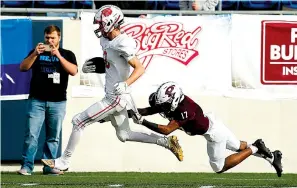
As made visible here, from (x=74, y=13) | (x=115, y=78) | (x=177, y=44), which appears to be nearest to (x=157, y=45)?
(x=177, y=44)

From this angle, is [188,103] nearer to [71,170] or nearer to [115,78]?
[115,78]

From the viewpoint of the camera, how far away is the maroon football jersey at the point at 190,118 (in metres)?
12.3

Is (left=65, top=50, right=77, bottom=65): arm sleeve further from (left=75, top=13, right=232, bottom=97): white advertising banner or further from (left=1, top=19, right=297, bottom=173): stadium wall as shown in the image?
(left=75, top=13, right=232, bottom=97): white advertising banner

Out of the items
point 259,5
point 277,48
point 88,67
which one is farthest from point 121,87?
point 259,5

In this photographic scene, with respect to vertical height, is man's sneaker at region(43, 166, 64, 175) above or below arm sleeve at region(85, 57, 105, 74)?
below

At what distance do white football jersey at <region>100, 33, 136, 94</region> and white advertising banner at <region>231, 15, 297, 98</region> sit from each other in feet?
10.3

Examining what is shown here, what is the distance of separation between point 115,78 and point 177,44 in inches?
113

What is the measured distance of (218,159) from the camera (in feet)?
41.7

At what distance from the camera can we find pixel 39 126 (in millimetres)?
14180

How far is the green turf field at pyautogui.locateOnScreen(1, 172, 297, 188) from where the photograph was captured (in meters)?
12.2

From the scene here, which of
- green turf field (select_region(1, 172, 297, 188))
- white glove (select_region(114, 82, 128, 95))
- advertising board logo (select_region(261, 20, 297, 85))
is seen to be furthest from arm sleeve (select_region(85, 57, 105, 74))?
advertising board logo (select_region(261, 20, 297, 85))

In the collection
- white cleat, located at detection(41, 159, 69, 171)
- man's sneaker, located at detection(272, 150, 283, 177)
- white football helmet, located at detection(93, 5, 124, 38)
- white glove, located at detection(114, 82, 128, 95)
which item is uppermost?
white football helmet, located at detection(93, 5, 124, 38)

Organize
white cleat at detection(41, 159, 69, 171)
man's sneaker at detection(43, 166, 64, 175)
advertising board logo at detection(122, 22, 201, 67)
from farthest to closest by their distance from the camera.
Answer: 1. advertising board logo at detection(122, 22, 201, 67)
2. man's sneaker at detection(43, 166, 64, 175)
3. white cleat at detection(41, 159, 69, 171)

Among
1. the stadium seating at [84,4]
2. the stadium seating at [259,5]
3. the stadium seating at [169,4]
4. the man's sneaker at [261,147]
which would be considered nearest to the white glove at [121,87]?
the man's sneaker at [261,147]
